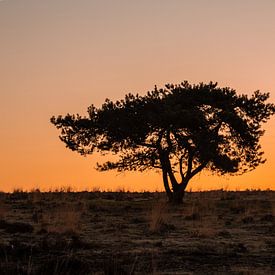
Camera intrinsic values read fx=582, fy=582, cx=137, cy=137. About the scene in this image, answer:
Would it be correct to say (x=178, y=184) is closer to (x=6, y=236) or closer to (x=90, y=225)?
(x=90, y=225)

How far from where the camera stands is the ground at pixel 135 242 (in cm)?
1206

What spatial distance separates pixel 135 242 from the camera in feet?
52.9

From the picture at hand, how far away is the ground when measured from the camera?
12.1 meters

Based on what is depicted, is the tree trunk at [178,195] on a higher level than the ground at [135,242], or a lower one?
higher

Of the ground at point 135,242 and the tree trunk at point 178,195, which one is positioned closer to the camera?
the ground at point 135,242

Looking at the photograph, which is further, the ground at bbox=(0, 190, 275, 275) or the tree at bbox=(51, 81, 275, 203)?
the tree at bbox=(51, 81, 275, 203)

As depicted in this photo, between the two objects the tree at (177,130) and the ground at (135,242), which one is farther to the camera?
the tree at (177,130)

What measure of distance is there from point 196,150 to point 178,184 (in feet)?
8.25

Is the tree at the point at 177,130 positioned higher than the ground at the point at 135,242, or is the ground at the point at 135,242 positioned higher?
the tree at the point at 177,130

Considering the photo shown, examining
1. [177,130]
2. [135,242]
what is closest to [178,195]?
[177,130]

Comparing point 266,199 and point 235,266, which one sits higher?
point 266,199

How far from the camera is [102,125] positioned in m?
32.6

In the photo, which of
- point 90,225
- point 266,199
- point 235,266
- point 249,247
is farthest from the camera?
point 266,199

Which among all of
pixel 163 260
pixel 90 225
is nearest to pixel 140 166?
pixel 90 225
